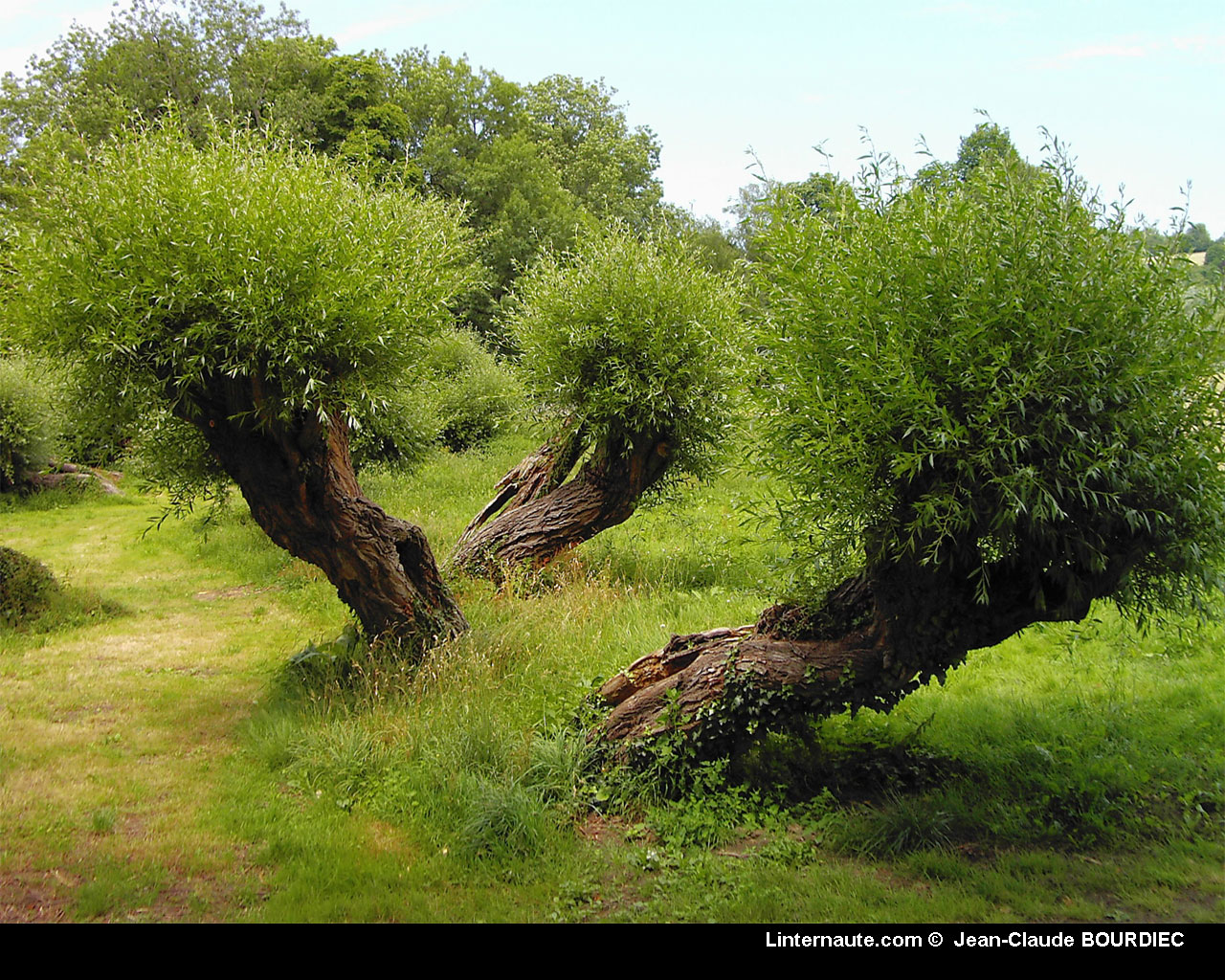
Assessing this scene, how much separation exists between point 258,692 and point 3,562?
580cm

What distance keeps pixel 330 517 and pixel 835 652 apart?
5.20 meters

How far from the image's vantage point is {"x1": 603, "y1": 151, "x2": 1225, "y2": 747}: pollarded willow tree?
5.43 meters

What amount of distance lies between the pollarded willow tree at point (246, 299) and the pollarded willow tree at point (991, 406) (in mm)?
3922

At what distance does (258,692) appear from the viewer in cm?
1002

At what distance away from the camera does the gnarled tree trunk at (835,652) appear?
20.8ft

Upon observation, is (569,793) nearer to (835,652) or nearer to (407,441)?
(835,652)

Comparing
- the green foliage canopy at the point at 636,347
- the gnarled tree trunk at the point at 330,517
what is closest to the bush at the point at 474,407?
the green foliage canopy at the point at 636,347

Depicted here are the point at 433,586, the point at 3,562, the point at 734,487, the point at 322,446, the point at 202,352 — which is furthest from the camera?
the point at 734,487

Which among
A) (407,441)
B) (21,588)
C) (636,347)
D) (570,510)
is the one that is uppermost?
(636,347)

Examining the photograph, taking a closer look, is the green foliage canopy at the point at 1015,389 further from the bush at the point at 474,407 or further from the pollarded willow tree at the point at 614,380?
the bush at the point at 474,407

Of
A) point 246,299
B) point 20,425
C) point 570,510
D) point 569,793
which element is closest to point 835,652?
point 569,793

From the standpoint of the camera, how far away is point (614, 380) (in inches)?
494
